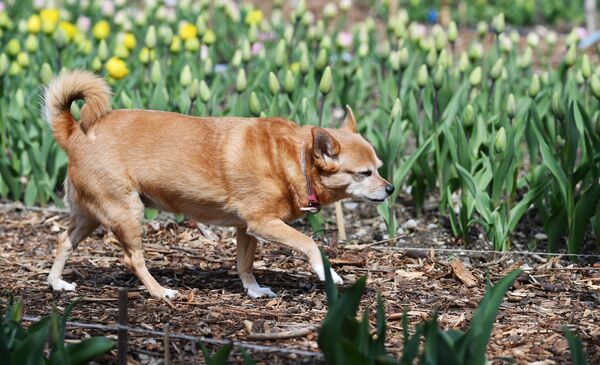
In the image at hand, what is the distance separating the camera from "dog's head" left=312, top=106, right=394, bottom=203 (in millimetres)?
4727

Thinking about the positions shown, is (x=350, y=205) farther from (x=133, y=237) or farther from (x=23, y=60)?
(x=23, y=60)

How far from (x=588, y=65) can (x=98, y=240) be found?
3283mm

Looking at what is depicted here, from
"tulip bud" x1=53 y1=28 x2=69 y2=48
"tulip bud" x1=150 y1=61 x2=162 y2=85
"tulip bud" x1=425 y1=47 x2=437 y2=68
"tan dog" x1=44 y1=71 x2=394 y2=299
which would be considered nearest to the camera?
"tan dog" x1=44 y1=71 x2=394 y2=299

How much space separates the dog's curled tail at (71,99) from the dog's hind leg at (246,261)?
0.93 metres

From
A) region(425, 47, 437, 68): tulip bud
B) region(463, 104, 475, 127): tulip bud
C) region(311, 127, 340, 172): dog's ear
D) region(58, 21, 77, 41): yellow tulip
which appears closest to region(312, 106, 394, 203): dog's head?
region(311, 127, 340, 172): dog's ear

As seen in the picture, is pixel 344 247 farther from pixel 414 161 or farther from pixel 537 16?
pixel 537 16

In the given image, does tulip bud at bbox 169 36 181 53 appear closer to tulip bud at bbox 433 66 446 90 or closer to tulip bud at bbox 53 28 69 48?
tulip bud at bbox 53 28 69 48

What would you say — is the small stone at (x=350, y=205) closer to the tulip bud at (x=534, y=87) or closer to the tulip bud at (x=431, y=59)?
the tulip bud at (x=431, y=59)


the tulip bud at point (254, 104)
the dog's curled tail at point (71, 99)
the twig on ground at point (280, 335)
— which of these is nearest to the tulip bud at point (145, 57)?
the tulip bud at point (254, 104)

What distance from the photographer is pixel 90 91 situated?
4.80 meters

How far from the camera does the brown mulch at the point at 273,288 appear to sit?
4.18m

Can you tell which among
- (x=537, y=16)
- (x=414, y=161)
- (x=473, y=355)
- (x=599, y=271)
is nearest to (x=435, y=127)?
(x=414, y=161)

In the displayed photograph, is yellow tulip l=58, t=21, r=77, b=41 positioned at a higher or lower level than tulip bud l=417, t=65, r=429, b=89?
higher

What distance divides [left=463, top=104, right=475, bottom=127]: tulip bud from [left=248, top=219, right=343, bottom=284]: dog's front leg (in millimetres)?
1616
